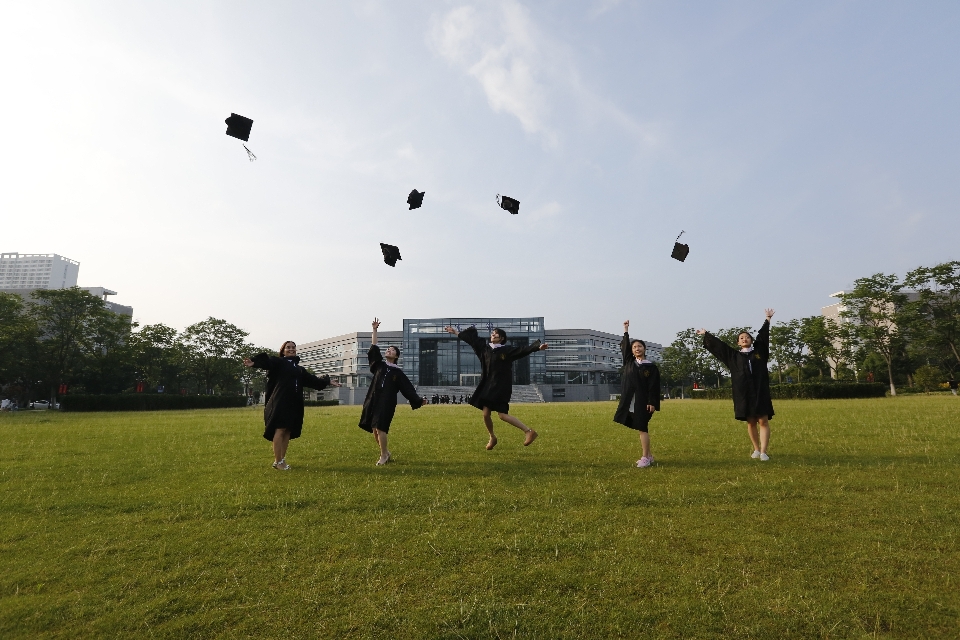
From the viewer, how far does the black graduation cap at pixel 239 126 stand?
1029 centimetres

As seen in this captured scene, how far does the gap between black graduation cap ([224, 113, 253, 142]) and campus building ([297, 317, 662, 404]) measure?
208 ft

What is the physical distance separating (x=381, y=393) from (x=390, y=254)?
4.51m

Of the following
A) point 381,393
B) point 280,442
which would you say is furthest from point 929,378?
point 280,442

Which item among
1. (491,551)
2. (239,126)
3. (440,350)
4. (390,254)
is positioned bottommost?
(491,551)

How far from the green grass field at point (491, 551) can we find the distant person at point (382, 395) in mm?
824

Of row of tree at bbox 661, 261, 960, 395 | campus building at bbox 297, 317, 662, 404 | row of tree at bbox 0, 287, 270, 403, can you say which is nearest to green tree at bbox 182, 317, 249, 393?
row of tree at bbox 0, 287, 270, 403

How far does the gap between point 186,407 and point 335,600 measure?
47.2 metres

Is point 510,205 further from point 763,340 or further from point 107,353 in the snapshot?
point 107,353

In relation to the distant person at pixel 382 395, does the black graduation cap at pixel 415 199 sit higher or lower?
higher

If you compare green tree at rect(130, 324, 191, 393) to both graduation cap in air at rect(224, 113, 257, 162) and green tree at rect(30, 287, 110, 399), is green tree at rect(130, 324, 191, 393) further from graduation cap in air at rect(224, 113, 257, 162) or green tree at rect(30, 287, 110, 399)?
graduation cap in air at rect(224, 113, 257, 162)

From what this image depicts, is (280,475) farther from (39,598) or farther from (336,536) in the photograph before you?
(39,598)

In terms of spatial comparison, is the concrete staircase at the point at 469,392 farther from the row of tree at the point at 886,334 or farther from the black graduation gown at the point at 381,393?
the black graduation gown at the point at 381,393

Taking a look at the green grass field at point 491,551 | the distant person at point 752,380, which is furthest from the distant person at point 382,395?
the distant person at point 752,380

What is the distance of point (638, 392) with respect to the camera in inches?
309
